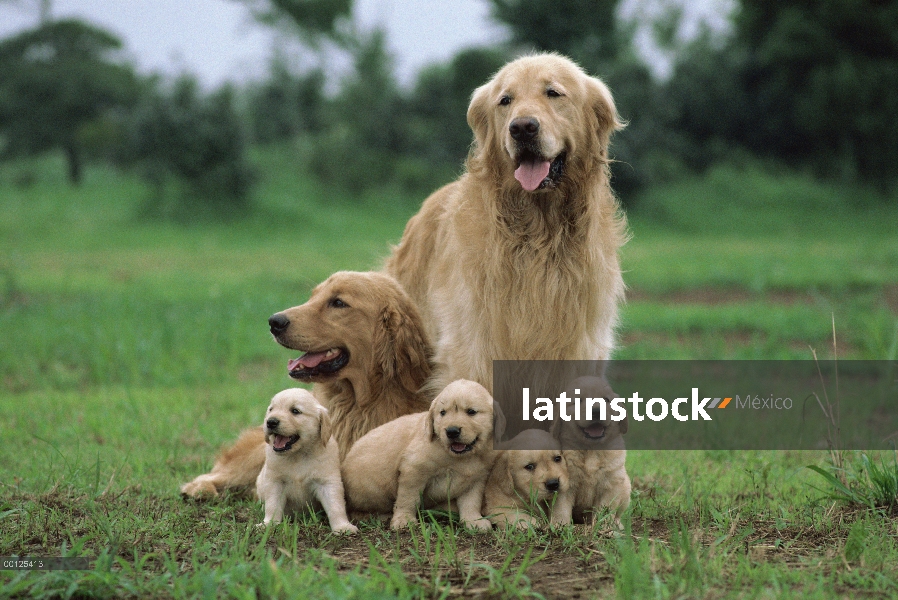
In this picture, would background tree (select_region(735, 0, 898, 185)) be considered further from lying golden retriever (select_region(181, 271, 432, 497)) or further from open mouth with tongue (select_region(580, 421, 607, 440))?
open mouth with tongue (select_region(580, 421, 607, 440))

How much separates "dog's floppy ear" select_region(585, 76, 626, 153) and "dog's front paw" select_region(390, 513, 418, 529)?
83.0 inches

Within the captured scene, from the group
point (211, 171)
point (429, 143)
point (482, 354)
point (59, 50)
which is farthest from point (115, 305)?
point (59, 50)

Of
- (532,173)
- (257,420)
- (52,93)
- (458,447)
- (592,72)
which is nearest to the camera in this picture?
(458,447)

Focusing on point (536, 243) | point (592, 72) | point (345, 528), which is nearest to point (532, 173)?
point (536, 243)

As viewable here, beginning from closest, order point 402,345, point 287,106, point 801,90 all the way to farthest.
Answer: point 402,345
point 801,90
point 287,106

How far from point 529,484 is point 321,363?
50.8 inches

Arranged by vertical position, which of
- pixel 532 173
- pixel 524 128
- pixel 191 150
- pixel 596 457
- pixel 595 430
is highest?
pixel 191 150

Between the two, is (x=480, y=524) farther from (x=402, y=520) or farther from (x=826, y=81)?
(x=826, y=81)

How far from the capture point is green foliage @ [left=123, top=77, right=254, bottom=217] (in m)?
23.3

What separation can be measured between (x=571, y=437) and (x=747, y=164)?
92.0ft

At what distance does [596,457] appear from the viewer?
13.1 ft

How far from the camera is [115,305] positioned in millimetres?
11078

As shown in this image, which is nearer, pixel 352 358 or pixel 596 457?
pixel 596 457

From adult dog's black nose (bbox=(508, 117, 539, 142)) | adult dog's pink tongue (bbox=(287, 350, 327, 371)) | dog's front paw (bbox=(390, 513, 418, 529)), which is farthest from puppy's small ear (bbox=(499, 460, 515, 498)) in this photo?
adult dog's black nose (bbox=(508, 117, 539, 142))
